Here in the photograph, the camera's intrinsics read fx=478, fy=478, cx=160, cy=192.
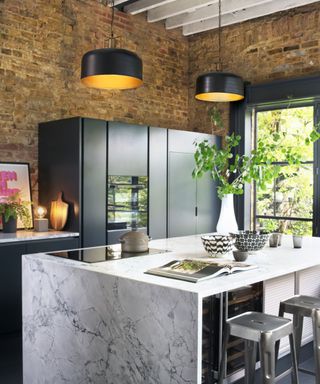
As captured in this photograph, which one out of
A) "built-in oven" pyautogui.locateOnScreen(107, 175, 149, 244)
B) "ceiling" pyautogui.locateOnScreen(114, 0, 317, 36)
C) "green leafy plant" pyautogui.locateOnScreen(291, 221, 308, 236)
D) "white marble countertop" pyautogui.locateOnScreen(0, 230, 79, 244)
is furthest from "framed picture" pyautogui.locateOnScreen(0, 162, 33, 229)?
"green leafy plant" pyautogui.locateOnScreen(291, 221, 308, 236)

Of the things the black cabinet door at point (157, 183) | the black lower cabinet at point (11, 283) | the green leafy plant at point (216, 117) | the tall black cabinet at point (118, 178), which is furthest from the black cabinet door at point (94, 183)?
the green leafy plant at point (216, 117)

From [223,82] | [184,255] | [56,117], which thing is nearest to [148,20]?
[56,117]

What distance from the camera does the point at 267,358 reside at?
2475 millimetres

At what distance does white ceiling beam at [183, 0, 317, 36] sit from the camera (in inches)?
225

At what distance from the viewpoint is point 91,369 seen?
263 centimetres

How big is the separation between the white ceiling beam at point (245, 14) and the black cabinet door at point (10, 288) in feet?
13.1

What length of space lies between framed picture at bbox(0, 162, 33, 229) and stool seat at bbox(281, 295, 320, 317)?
298cm

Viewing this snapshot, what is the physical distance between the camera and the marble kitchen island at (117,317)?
7.23ft

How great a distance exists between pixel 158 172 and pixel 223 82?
1.89 meters

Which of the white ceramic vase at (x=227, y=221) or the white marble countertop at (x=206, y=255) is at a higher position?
the white ceramic vase at (x=227, y=221)

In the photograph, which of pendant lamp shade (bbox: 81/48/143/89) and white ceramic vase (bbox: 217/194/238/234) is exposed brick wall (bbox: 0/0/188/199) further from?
white ceramic vase (bbox: 217/194/238/234)

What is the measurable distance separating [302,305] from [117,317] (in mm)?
1325

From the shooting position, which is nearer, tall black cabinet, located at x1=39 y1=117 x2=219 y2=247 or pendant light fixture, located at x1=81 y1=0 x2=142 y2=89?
pendant light fixture, located at x1=81 y1=0 x2=142 y2=89

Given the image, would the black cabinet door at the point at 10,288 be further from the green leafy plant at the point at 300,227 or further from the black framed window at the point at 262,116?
the green leafy plant at the point at 300,227
